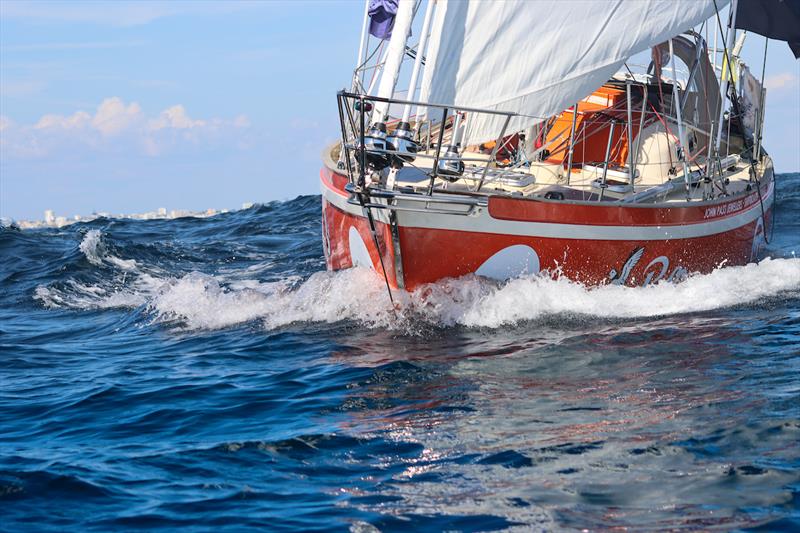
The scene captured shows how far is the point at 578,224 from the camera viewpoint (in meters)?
11.1

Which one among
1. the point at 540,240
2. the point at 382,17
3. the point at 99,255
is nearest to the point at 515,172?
the point at 540,240

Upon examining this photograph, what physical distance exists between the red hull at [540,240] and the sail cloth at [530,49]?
3.50 ft

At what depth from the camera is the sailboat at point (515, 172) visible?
10461 millimetres

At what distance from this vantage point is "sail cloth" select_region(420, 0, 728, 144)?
34.3 ft

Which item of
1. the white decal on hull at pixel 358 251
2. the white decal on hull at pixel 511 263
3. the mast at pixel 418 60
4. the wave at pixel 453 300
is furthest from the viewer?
the white decal on hull at pixel 358 251

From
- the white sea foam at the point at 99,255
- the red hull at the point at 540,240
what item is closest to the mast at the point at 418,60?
the red hull at the point at 540,240

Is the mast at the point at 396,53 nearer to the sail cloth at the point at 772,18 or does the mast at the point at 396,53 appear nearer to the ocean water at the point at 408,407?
the ocean water at the point at 408,407

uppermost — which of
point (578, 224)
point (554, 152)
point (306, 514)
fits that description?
point (554, 152)

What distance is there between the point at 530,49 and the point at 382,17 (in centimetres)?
436

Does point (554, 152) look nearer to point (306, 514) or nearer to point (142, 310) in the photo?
point (142, 310)

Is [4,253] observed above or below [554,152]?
below

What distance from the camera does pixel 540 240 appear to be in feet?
36.2

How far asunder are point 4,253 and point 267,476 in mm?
15144

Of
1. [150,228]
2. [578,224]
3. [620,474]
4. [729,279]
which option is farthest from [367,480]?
[150,228]
